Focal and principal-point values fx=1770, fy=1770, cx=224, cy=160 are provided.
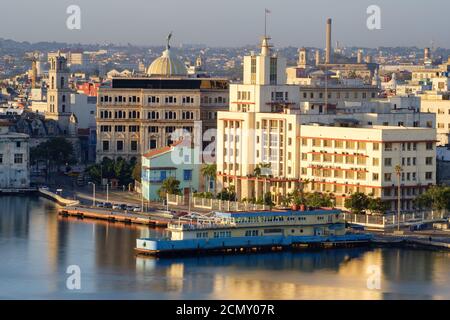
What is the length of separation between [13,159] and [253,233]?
18.9 metres

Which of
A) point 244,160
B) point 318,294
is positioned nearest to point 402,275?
point 318,294

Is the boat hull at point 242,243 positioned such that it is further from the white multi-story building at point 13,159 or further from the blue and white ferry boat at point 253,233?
the white multi-story building at point 13,159

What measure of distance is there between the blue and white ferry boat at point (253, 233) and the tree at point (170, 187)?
7095mm

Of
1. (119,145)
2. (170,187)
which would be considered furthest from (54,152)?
(170,187)

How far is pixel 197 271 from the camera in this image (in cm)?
4088

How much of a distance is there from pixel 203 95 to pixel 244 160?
10.9 meters

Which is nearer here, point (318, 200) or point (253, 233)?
point (253, 233)

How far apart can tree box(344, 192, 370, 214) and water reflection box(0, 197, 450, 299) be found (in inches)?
139

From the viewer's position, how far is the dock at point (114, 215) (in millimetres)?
49719

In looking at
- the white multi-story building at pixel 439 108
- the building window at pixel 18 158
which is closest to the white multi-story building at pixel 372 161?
the white multi-story building at pixel 439 108

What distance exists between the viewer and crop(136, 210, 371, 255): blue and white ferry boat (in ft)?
144
